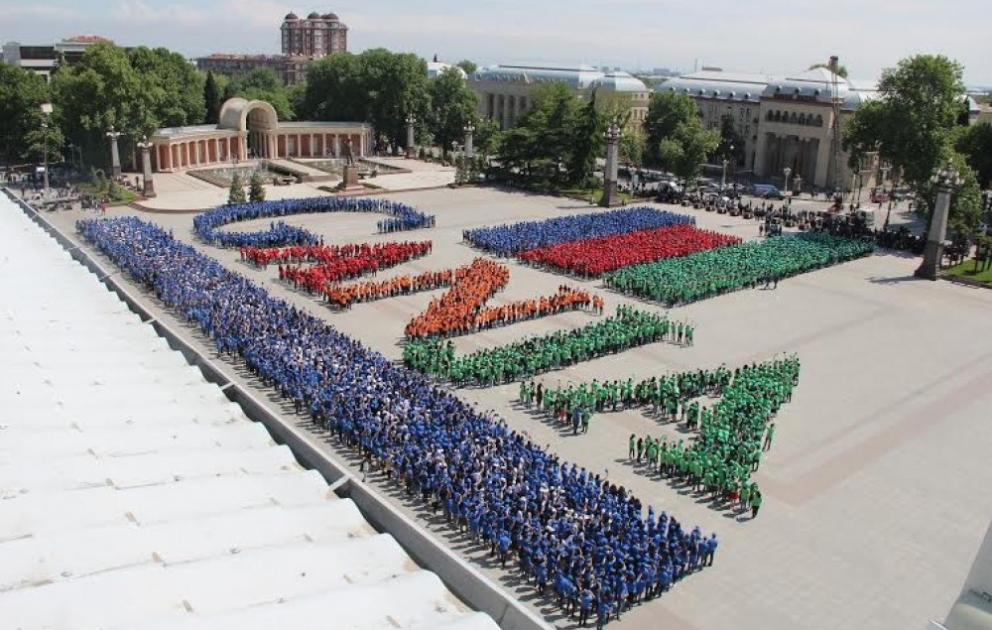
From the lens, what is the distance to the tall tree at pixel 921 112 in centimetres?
4197

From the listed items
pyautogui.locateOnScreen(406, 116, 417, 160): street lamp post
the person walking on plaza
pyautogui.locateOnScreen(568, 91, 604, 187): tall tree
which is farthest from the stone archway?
the person walking on plaza

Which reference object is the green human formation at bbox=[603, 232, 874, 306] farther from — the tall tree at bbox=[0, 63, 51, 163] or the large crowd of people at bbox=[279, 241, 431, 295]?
the tall tree at bbox=[0, 63, 51, 163]

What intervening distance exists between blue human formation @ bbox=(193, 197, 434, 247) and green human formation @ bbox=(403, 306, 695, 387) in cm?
1331

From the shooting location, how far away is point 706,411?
719 inches

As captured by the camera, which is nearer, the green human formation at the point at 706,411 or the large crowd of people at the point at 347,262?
the green human formation at the point at 706,411

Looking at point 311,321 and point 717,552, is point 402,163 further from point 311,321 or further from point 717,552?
point 717,552

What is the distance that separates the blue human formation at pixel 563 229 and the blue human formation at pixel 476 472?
1292 centimetres

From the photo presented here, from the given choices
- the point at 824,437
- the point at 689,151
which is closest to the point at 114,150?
the point at 689,151

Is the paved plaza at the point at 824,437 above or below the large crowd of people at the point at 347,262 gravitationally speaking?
below

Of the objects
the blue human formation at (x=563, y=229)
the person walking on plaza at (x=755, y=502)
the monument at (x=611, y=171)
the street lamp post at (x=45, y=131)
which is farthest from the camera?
the monument at (x=611, y=171)

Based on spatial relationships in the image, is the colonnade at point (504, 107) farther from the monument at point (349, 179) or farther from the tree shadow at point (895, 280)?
the tree shadow at point (895, 280)

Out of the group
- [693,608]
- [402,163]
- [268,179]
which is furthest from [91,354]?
[402,163]

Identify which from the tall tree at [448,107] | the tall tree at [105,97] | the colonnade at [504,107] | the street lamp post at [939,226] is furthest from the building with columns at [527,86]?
the street lamp post at [939,226]

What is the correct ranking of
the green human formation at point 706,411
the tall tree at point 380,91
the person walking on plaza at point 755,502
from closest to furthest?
the person walking on plaza at point 755,502
the green human formation at point 706,411
the tall tree at point 380,91
